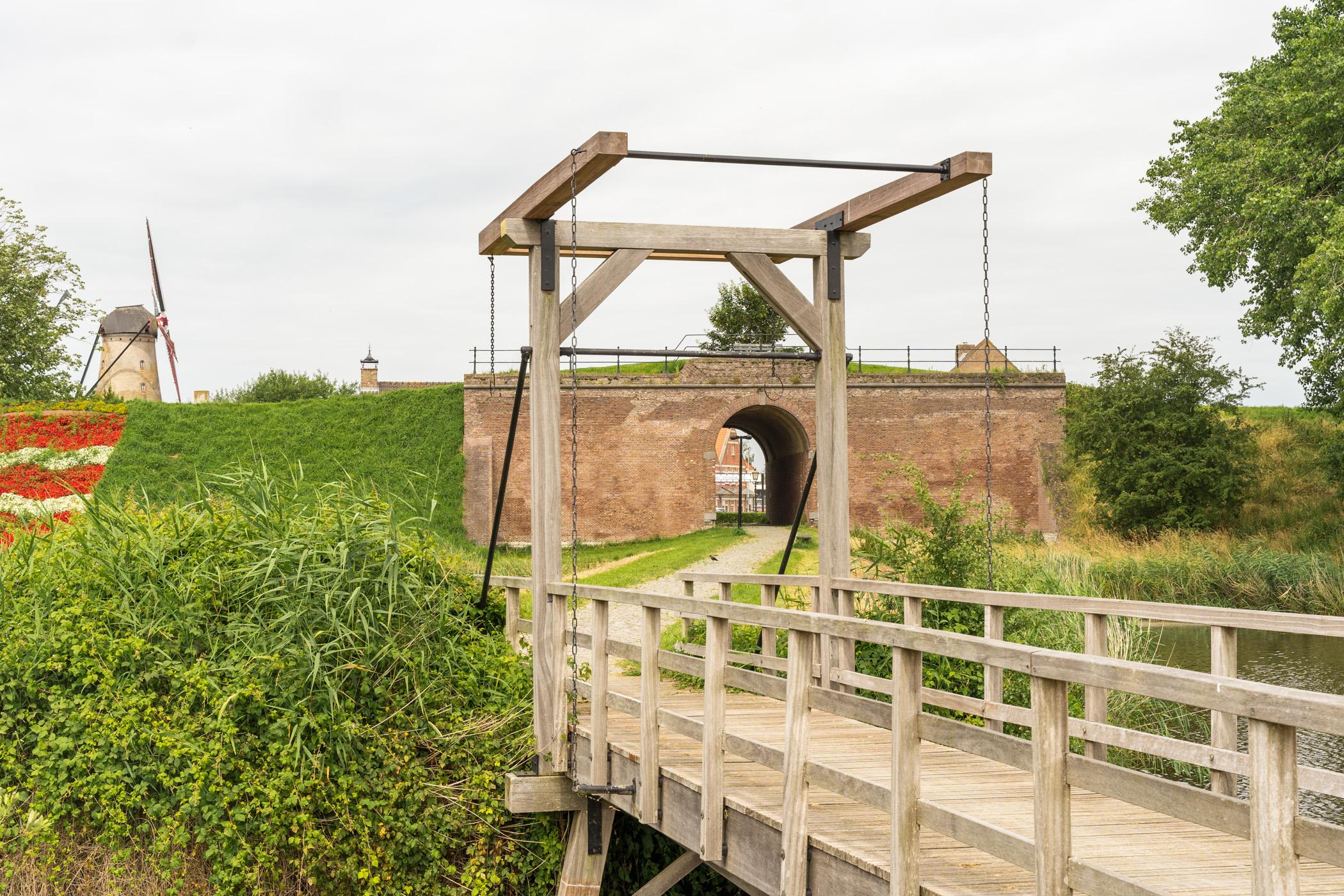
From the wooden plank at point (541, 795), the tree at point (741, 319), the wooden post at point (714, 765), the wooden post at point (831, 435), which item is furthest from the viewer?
the tree at point (741, 319)

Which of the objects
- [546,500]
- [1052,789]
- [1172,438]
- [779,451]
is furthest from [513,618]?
[779,451]

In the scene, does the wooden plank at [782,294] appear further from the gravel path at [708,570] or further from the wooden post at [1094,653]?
the gravel path at [708,570]

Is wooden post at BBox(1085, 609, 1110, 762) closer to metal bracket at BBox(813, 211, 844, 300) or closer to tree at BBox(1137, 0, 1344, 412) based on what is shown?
metal bracket at BBox(813, 211, 844, 300)

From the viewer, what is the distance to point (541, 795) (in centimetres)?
697

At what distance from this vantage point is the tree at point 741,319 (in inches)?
1457

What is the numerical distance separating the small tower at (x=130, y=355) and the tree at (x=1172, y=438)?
113 ft

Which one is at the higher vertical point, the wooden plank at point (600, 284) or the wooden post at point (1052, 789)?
the wooden plank at point (600, 284)

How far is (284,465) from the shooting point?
2695cm

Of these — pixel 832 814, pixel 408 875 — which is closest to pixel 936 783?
pixel 832 814

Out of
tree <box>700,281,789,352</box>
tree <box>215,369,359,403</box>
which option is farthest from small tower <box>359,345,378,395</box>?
tree <box>700,281,789,352</box>

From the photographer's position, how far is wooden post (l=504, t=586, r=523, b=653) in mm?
8562

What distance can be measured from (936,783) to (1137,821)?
808 mm

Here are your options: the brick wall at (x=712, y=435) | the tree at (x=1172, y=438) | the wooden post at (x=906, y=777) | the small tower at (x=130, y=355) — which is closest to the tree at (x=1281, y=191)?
the tree at (x=1172, y=438)

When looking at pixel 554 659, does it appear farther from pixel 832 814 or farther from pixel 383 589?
pixel 832 814
